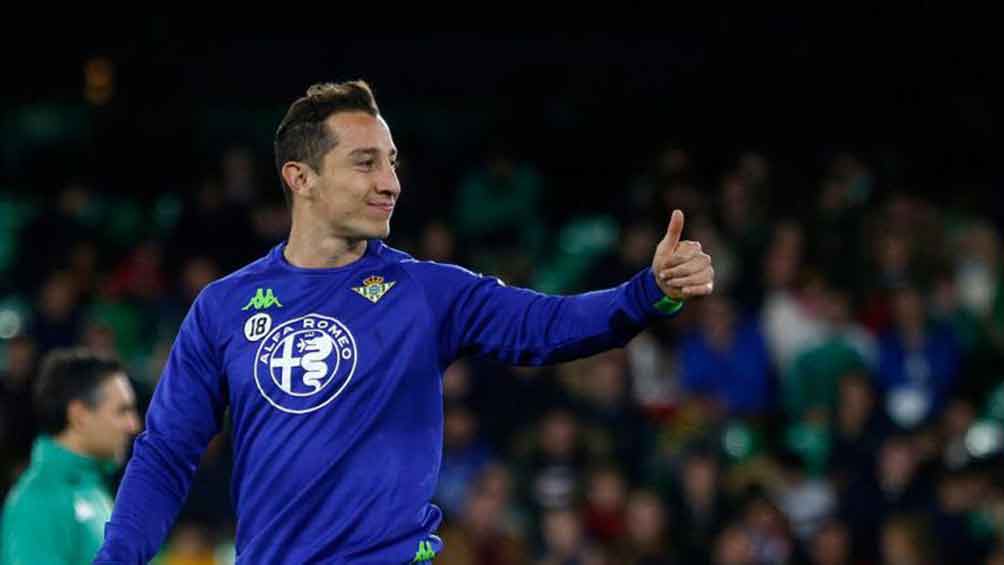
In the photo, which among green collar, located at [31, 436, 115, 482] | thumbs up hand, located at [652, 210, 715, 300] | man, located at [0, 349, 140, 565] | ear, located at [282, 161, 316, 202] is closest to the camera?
thumbs up hand, located at [652, 210, 715, 300]

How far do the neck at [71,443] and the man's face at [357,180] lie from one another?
1.48 metres

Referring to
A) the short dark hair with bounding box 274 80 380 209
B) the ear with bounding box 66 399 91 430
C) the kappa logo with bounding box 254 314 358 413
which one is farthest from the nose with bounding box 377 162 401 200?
the ear with bounding box 66 399 91 430

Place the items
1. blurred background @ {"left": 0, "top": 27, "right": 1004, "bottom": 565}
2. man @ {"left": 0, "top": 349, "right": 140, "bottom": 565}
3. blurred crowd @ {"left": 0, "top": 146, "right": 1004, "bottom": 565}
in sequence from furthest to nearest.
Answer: blurred background @ {"left": 0, "top": 27, "right": 1004, "bottom": 565}, blurred crowd @ {"left": 0, "top": 146, "right": 1004, "bottom": 565}, man @ {"left": 0, "top": 349, "right": 140, "bottom": 565}

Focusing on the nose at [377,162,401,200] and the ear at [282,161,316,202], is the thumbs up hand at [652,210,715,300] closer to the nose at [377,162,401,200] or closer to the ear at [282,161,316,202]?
the nose at [377,162,401,200]

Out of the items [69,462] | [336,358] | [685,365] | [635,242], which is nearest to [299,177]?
[336,358]

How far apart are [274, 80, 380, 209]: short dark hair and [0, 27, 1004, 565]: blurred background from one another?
4.84 meters

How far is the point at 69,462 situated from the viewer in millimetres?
5621

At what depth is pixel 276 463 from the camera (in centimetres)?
440

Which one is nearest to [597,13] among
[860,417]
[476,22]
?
[476,22]

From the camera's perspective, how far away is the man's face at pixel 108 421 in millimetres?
5711

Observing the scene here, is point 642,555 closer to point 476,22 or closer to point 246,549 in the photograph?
point 246,549

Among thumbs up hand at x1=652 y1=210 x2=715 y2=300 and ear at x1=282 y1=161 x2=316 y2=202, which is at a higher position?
ear at x1=282 y1=161 x2=316 y2=202

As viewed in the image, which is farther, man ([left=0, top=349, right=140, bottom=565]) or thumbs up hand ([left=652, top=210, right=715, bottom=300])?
man ([left=0, top=349, right=140, bottom=565])

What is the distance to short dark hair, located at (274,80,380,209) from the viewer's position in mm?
4586
